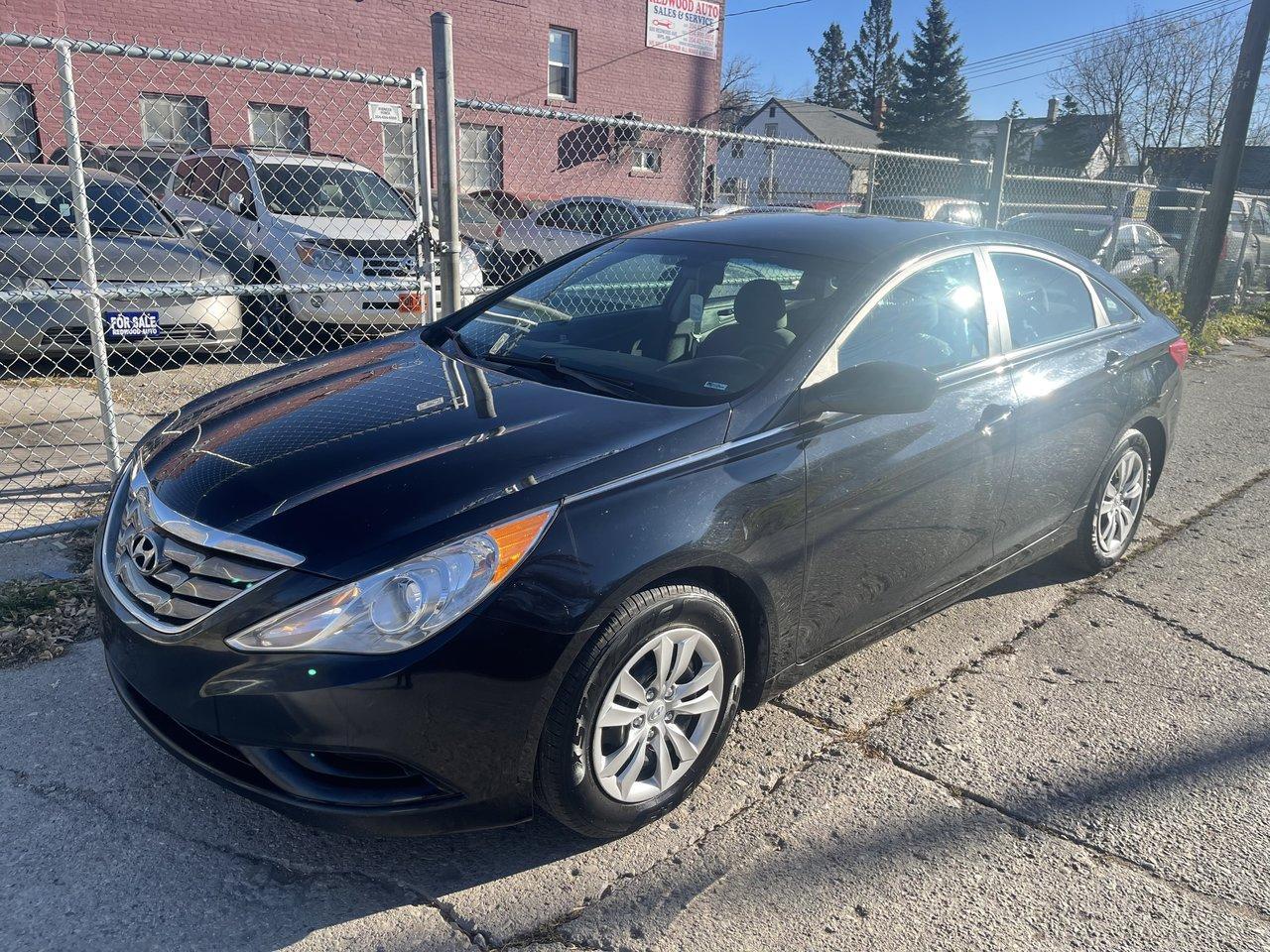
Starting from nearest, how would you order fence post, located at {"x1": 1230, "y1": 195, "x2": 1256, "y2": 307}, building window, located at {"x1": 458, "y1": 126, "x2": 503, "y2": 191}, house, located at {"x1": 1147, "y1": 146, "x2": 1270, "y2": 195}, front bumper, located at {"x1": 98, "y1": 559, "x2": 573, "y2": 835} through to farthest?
front bumper, located at {"x1": 98, "y1": 559, "x2": 573, "y2": 835}, fence post, located at {"x1": 1230, "y1": 195, "x2": 1256, "y2": 307}, building window, located at {"x1": 458, "y1": 126, "x2": 503, "y2": 191}, house, located at {"x1": 1147, "y1": 146, "x2": 1270, "y2": 195}

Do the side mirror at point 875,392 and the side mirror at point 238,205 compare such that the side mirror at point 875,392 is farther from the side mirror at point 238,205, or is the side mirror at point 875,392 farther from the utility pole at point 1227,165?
the utility pole at point 1227,165

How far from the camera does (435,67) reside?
508 centimetres

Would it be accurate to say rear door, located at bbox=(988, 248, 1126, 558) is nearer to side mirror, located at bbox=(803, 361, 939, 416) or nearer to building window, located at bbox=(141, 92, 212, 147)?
side mirror, located at bbox=(803, 361, 939, 416)

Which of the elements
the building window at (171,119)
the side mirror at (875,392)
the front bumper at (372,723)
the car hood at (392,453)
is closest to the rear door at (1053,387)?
the side mirror at (875,392)

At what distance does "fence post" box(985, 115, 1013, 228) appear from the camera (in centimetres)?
824

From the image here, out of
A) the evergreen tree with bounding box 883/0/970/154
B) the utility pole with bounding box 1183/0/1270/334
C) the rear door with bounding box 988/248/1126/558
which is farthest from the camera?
the evergreen tree with bounding box 883/0/970/154

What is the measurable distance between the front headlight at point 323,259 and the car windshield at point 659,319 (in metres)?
4.68

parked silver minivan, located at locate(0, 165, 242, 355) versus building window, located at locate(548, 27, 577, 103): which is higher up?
building window, located at locate(548, 27, 577, 103)

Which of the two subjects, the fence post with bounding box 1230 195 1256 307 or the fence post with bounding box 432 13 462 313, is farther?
the fence post with bounding box 1230 195 1256 307

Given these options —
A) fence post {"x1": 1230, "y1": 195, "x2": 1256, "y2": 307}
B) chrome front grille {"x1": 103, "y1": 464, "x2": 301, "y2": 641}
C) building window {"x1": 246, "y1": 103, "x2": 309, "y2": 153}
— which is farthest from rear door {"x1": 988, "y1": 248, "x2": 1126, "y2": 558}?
building window {"x1": 246, "y1": 103, "x2": 309, "y2": 153}

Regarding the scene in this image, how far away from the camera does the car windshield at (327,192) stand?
896 centimetres

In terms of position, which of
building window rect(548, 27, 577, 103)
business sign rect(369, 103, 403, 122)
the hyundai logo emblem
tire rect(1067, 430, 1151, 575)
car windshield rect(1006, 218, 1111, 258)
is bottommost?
tire rect(1067, 430, 1151, 575)

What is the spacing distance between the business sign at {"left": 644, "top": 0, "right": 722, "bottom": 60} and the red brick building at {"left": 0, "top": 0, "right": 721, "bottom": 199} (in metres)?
0.05

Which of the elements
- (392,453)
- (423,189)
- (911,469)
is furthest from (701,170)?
(392,453)
